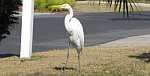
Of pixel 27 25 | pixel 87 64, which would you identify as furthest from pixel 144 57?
pixel 27 25

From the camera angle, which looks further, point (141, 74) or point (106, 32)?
point (106, 32)

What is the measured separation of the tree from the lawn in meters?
0.86

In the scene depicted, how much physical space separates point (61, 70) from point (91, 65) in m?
1.18

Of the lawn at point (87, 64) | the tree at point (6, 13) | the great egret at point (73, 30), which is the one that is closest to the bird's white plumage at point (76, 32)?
the great egret at point (73, 30)

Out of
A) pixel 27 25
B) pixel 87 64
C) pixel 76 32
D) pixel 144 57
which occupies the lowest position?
pixel 144 57

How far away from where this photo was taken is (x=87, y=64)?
49.1 ft

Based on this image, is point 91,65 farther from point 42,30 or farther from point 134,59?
point 42,30

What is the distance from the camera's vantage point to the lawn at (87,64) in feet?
44.0

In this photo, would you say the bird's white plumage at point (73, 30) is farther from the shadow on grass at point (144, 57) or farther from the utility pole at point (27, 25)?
the utility pole at point (27, 25)

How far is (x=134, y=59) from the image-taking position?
1616cm

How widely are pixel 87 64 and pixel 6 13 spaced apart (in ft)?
8.53

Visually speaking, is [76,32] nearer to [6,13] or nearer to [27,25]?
[6,13]

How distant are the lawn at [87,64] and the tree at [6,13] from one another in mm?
856

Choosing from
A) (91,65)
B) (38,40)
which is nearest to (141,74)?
(91,65)
